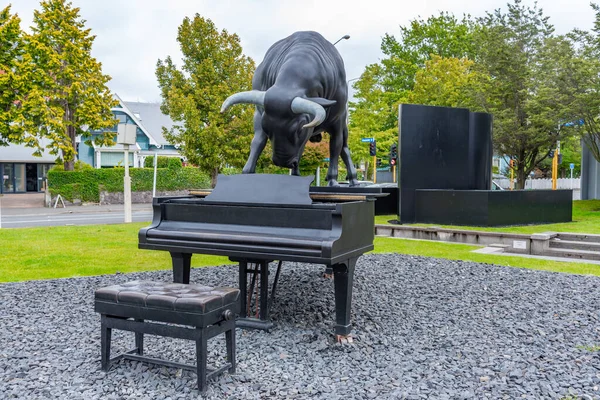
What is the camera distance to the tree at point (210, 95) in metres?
23.1

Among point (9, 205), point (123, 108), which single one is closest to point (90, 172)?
point (9, 205)

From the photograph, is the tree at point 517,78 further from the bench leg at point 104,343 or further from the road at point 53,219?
the bench leg at point 104,343

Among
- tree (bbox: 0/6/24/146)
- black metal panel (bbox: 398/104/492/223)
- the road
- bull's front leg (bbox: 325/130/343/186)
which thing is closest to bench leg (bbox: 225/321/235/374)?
bull's front leg (bbox: 325/130/343/186)

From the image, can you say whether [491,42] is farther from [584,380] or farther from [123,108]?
[123,108]

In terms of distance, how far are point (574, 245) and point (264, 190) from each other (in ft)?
26.0

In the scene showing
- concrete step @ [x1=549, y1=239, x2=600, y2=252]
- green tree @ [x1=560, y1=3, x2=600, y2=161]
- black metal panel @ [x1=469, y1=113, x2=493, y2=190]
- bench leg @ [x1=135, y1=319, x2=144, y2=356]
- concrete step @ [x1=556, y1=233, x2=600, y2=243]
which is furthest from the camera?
green tree @ [x1=560, y1=3, x2=600, y2=161]

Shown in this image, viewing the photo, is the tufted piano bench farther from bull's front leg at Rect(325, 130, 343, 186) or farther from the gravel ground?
bull's front leg at Rect(325, 130, 343, 186)

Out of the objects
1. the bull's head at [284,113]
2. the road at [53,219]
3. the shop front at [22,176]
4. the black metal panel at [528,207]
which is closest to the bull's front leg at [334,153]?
the bull's head at [284,113]

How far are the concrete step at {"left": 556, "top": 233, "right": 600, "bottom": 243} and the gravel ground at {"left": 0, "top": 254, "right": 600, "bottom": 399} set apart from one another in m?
4.00

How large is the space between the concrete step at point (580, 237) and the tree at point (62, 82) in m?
23.6

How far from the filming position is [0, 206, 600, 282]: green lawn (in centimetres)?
750

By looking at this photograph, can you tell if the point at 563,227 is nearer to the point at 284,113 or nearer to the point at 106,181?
the point at 284,113

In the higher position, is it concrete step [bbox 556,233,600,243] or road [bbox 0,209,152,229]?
concrete step [bbox 556,233,600,243]

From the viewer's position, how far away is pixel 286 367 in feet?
12.0
